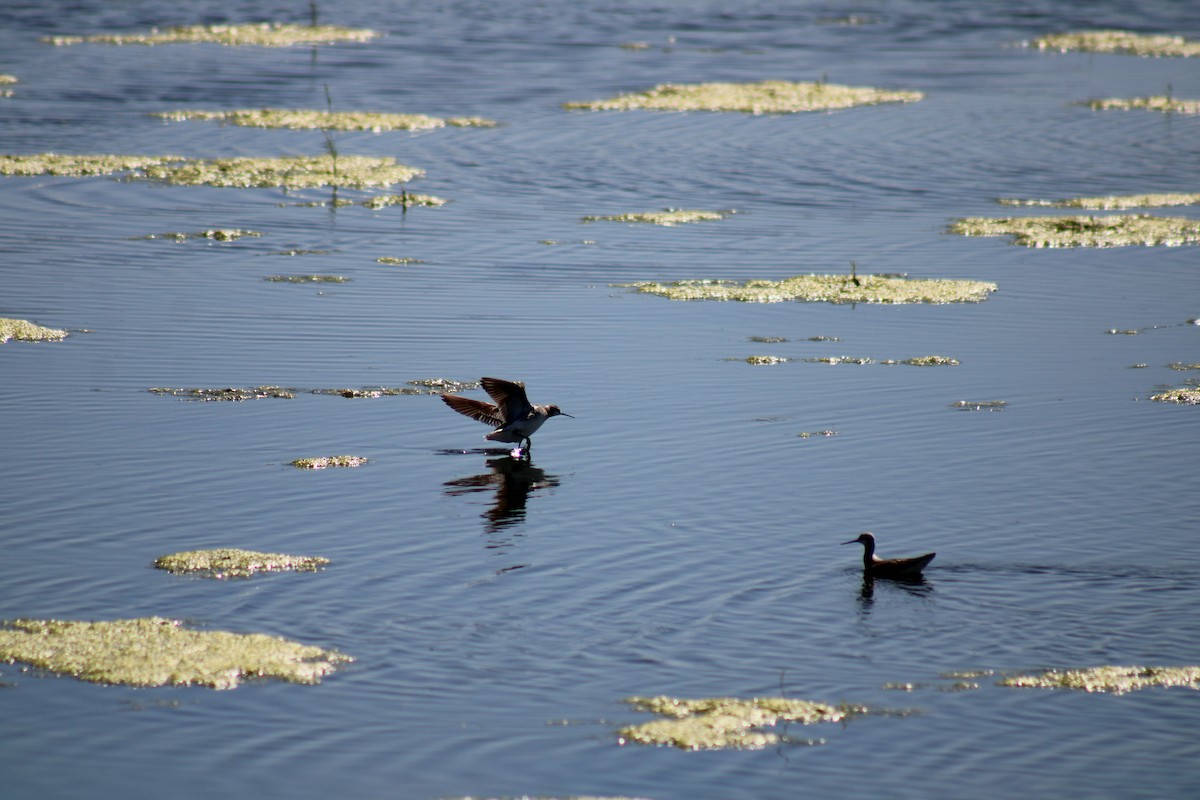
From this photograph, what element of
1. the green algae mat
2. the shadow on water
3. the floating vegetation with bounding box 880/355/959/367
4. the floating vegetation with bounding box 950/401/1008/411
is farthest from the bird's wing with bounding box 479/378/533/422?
the green algae mat

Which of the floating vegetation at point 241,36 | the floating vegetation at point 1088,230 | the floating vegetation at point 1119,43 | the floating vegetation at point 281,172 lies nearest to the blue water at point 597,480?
the floating vegetation at point 281,172

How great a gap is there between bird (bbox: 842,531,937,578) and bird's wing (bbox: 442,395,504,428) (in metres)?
4.43

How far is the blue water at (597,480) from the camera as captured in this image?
8805mm

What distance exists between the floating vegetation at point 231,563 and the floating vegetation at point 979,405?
763 cm

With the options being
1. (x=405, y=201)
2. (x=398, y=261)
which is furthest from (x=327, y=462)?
(x=405, y=201)

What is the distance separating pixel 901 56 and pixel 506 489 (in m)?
40.4

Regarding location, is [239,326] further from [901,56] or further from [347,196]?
[901,56]

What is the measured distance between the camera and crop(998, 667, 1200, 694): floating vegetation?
9.71 m

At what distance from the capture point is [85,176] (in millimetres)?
28391

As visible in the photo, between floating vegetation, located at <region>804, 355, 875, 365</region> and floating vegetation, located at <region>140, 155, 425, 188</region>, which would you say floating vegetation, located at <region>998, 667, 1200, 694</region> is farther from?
floating vegetation, located at <region>140, 155, 425, 188</region>

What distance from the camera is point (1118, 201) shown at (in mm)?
28547

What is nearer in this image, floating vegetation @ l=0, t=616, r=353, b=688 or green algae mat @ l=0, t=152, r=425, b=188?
floating vegetation @ l=0, t=616, r=353, b=688

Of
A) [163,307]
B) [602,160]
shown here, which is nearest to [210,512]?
[163,307]

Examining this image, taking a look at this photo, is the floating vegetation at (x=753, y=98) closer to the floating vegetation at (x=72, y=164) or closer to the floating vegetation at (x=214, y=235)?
the floating vegetation at (x=72, y=164)
